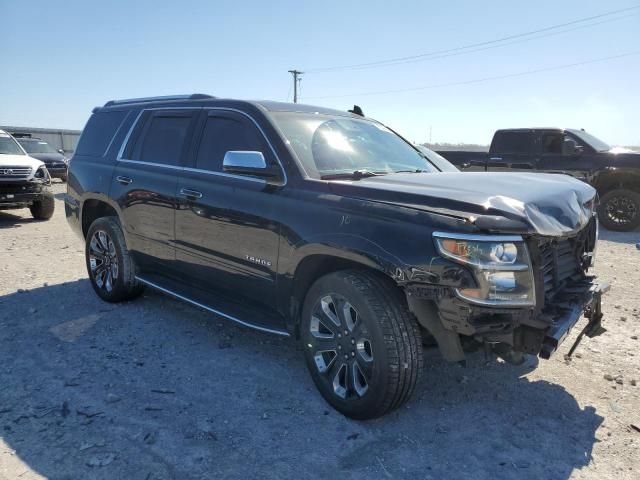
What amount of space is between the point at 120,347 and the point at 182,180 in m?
1.42

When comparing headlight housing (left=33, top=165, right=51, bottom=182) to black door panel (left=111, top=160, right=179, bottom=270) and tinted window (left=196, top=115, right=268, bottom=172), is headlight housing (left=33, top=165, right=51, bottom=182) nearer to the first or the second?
black door panel (left=111, top=160, right=179, bottom=270)

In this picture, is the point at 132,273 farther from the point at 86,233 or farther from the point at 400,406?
the point at 400,406

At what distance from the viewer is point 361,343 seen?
301 cm

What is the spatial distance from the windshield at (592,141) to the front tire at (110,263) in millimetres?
9604

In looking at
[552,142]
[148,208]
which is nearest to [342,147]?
[148,208]

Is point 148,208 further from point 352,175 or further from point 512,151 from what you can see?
point 512,151

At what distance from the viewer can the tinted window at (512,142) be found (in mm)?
11420

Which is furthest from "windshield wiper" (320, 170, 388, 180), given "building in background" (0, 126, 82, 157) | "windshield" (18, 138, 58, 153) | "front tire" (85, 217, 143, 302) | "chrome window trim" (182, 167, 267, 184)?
"building in background" (0, 126, 82, 157)

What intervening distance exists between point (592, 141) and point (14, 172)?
12.0 meters

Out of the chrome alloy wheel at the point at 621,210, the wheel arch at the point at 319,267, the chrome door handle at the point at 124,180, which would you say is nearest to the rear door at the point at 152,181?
the chrome door handle at the point at 124,180

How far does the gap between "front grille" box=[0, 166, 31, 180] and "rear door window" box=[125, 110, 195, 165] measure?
689cm

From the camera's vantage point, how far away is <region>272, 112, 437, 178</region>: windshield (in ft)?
11.7

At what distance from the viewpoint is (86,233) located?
5621 mm

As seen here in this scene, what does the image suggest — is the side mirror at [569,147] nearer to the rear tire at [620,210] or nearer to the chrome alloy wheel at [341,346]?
the rear tire at [620,210]
